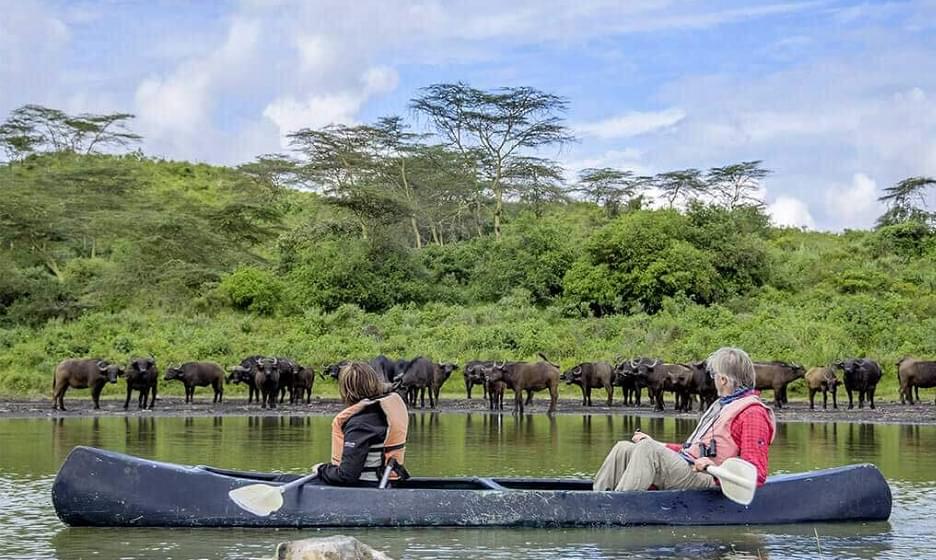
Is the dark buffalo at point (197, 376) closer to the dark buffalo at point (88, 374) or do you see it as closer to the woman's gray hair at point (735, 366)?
the dark buffalo at point (88, 374)

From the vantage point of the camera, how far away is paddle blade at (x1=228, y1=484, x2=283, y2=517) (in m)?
10.9

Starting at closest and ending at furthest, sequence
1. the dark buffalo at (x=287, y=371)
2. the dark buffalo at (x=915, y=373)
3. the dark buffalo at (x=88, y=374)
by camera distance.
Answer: the dark buffalo at (x=88, y=374)
the dark buffalo at (x=915, y=373)
the dark buffalo at (x=287, y=371)

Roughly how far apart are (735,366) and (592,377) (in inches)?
890

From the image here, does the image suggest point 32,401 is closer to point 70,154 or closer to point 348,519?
point 348,519

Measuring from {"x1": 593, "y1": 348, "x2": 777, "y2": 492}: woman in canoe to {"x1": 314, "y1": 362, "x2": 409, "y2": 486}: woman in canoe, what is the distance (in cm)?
204

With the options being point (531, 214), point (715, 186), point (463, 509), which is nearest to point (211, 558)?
point (463, 509)

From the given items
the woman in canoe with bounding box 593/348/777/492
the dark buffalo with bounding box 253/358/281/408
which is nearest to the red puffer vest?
the woman in canoe with bounding box 593/348/777/492

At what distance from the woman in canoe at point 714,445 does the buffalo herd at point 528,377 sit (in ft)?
54.5

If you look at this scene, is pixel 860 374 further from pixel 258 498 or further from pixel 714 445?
pixel 258 498

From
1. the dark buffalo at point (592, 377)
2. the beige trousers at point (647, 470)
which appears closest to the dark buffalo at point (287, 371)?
the dark buffalo at point (592, 377)

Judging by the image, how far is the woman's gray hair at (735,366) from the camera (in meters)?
10.5

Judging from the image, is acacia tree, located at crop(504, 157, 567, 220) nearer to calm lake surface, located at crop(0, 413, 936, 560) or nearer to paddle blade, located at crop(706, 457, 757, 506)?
calm lake surface, located at crop(0, 413, 936, 560)

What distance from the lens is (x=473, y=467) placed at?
54.0 feet

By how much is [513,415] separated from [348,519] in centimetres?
1859
